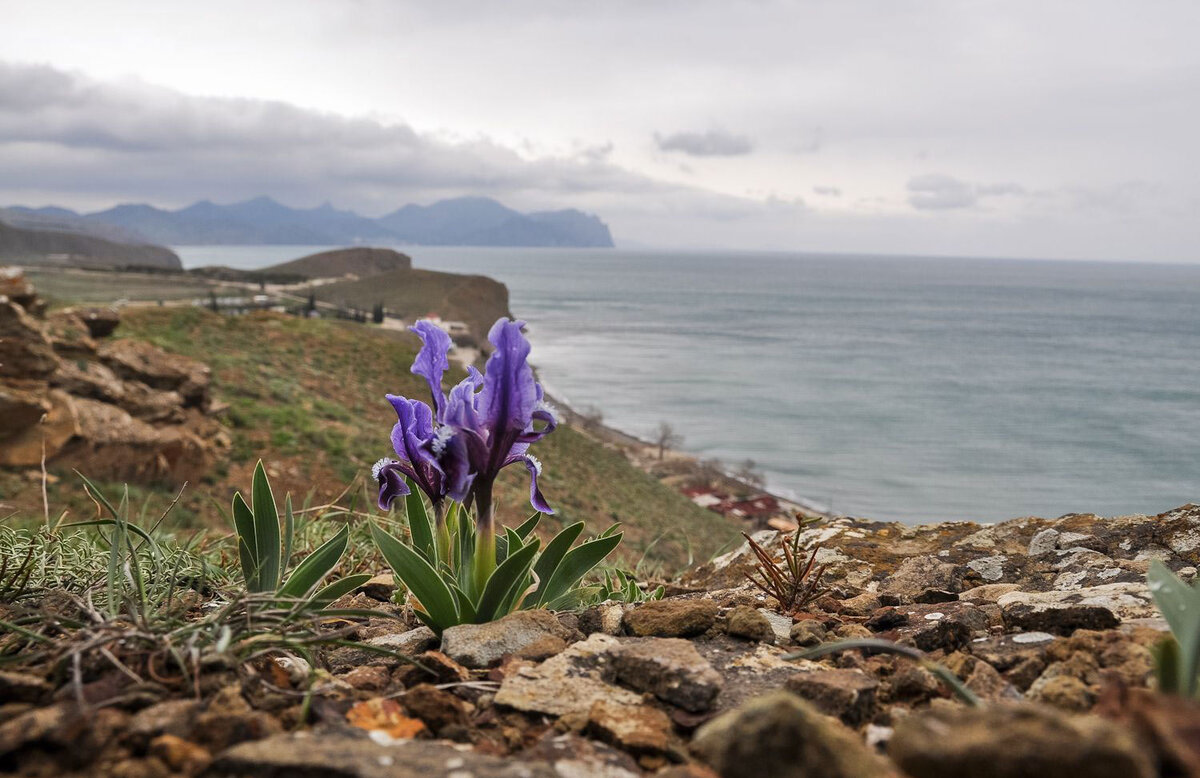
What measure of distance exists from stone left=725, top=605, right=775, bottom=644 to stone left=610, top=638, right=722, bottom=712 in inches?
14.2

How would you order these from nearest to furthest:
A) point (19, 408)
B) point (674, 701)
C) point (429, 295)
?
point (674, 701) < point (19, 408) < point (429, 295)

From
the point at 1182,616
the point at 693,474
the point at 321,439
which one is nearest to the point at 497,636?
the point at 1182,616

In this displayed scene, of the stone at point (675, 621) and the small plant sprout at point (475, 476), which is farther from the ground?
the small plant sprout at point (475, 476)

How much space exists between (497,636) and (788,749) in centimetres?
129

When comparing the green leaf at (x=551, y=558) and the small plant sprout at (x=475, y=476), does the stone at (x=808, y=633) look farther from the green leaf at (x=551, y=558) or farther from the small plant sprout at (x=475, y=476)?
the green leaf at (x=551, y=558)

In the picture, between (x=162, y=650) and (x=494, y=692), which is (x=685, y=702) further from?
(x=162, y=650)

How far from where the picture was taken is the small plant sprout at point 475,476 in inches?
92.9

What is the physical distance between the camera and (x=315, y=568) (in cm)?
257

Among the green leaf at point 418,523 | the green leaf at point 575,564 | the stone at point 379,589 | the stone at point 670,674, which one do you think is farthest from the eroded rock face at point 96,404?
the stone at point 670,674

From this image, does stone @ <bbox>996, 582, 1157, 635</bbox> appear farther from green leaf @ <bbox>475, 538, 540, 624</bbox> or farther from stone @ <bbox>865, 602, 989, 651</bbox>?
green leaf @ <bbox>475, 538, 540, 624</bbox>

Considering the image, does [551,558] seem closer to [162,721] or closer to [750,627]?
[750,627]

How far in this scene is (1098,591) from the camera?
8.41ft

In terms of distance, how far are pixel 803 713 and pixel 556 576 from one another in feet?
5.61

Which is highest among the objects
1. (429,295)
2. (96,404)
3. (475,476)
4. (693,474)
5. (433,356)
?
(433,356)
